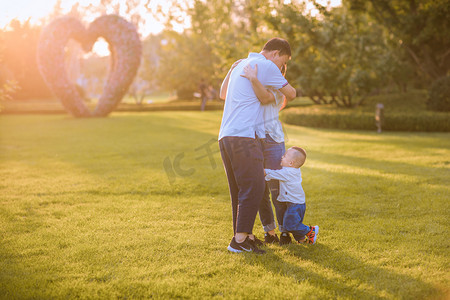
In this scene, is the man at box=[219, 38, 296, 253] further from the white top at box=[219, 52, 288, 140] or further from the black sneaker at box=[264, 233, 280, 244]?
the black sneaker at box=[264, 233, 280, 244]

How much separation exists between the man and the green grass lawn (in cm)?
63

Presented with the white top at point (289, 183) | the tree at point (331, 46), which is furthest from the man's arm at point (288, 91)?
the tree at point (331, 46)

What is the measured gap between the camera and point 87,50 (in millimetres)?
21984

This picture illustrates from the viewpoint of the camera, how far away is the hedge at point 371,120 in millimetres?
16172

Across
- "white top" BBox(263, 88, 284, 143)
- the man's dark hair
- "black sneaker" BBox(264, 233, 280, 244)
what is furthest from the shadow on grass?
the man's dark hair

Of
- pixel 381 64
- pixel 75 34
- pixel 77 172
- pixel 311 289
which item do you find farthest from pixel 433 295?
pixel 75 34

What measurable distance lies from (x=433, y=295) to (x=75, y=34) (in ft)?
73.3

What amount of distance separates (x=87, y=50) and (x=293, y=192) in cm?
2081

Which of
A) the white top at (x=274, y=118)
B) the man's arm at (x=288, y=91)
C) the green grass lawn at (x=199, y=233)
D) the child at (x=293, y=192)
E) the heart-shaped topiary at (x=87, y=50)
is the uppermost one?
the heart-shaped topiary at (x=87, y=50)

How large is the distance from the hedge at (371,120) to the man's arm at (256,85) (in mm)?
14975

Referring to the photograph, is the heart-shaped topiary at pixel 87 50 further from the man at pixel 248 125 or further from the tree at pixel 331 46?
the man at pixel 248 125

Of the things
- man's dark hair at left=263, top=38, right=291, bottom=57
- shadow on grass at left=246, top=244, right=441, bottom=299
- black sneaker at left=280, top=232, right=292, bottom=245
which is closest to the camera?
shadow on grass at left=246, top=244, right=441, bottom=299

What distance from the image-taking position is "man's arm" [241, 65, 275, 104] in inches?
142

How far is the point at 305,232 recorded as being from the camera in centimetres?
417
